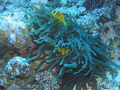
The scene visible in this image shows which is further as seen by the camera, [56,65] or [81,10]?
[81,10]

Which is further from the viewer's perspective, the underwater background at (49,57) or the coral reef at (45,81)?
the coral reef at (45,81)

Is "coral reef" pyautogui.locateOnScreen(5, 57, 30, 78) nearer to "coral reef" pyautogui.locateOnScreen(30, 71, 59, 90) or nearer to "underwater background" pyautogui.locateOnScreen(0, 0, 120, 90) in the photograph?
"underwater background" pyautogui.locateOnScreen(0, 0, 120, 90)

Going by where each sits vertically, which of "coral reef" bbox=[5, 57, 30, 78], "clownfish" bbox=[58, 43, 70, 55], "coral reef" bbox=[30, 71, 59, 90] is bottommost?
"coral reef" bbox=[30, 71, 59, 90]

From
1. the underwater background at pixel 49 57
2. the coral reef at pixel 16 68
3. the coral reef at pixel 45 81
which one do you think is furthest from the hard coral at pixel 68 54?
the coral reef at pixel 16 68

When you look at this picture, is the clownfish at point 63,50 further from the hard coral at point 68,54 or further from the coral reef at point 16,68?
the coral reef at point 16,68

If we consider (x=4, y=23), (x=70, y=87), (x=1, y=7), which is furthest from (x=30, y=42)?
(x=1, y=7)

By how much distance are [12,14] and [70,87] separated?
8.58 feet

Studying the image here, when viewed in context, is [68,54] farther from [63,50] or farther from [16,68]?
[16,68]

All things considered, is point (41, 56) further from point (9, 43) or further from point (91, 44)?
point (91, 44)

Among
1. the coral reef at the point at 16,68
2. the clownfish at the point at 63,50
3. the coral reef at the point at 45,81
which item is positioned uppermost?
the clownfish at the point at 63,50

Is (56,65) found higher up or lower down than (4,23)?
lower down

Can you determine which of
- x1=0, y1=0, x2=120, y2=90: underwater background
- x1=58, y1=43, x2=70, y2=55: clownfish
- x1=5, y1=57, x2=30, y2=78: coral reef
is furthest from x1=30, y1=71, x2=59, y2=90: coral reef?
x1=58, y1=43, x2=70, y2=55: clownfish

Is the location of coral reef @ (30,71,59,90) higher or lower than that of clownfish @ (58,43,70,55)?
lower

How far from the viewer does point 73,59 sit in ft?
8.31
